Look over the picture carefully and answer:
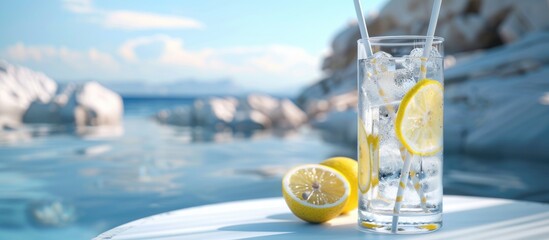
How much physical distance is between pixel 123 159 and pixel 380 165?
5367 mm

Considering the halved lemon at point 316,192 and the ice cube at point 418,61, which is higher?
the ice cube at point 418,61

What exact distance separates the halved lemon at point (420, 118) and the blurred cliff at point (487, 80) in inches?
189

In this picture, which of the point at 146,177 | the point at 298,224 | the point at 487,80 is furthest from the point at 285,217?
the point at 487,80

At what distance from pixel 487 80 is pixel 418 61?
639 cm

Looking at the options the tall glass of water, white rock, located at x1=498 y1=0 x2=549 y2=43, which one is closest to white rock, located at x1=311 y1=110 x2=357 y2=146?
white rock, located at x1=498 y1=0 x2=549 y2=43

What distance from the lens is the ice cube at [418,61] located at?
3.37 ft

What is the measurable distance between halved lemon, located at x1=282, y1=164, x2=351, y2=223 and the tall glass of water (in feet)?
0.29

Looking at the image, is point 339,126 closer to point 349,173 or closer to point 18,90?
point 18,90

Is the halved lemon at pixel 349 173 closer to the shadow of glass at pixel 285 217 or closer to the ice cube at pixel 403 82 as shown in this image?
the shadow of glass at pixel 285 217

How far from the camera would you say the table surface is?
3.25 ft

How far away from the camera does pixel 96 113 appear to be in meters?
11.5

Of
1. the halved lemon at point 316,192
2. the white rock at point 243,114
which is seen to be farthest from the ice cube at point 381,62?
the white rock at point 243,114

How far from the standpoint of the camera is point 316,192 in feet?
3.84

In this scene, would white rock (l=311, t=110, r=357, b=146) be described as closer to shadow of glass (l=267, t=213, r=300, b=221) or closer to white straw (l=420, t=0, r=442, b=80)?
shadow of glass (l=267, t=213, r=300, b=221)
